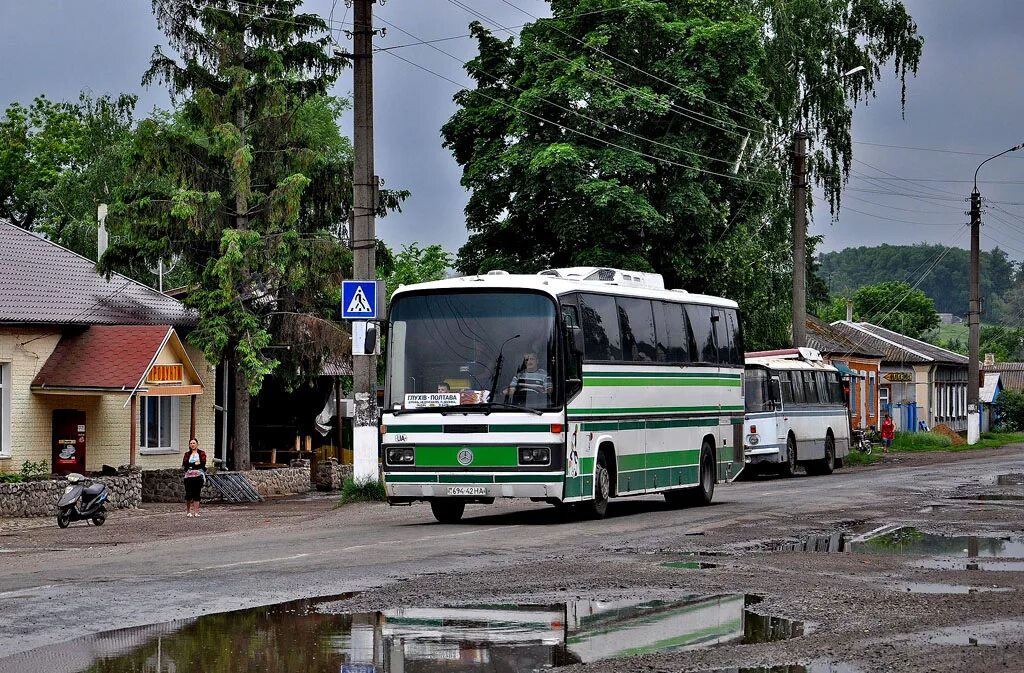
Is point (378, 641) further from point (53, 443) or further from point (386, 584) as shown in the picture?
point (53, 443)

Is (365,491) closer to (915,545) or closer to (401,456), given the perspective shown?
(401,456)

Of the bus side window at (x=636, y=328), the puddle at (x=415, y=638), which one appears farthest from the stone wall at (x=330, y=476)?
the puddle at (x=415, y=638)

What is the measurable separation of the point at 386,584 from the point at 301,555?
3.36m

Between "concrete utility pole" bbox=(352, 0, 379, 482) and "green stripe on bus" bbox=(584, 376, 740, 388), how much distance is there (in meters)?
5.84

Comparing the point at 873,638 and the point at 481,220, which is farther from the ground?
the point at 481,220

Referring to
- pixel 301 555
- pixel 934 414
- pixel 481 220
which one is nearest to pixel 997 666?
pixel 301 555

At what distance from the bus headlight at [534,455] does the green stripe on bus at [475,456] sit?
0.08 meters

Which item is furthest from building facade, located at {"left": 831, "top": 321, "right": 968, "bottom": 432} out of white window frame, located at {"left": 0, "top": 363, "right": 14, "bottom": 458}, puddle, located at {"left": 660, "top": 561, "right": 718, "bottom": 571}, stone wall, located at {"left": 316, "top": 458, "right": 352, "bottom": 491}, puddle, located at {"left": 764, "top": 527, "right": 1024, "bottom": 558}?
puddle, located at {"left": 660, "top": 561, "right": 718, "bottom": 571}

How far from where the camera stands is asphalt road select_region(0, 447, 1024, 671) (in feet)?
34.9

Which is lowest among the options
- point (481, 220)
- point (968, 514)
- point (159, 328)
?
point (968, 514)

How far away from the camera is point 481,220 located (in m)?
46.1

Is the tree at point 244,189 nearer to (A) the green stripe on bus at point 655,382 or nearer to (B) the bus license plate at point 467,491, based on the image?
(A) the green stripe on bus at point 655,382

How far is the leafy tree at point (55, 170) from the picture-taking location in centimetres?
6112

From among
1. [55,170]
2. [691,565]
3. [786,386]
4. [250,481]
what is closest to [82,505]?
[250,481]
